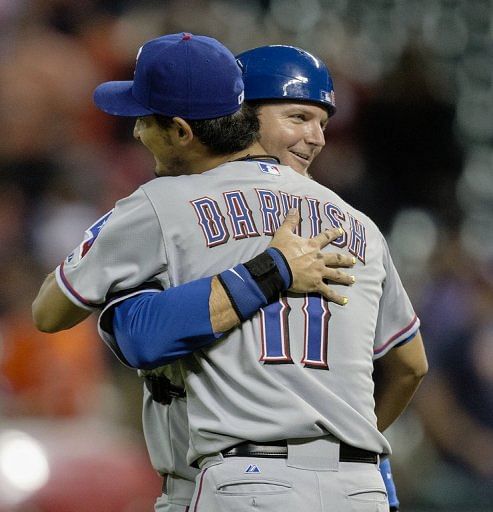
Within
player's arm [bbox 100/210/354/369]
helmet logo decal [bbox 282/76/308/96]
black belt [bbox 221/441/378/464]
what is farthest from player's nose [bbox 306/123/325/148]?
black belt [bbox 221/441/378/464]

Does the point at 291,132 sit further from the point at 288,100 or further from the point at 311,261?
the point at 311,261

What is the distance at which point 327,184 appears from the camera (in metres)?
5.21

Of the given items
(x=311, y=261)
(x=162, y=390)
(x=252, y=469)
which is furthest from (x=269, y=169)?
(x=252, y=469)

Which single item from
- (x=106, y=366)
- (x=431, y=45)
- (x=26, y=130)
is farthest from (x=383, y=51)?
(x=106, y=366)

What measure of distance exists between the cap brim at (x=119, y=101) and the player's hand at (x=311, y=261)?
42 cm

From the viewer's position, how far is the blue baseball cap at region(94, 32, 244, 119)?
2.05 meters

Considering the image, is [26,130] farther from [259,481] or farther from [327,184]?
[259,481]

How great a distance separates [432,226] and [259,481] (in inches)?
143

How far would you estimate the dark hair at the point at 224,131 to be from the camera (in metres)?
2.09

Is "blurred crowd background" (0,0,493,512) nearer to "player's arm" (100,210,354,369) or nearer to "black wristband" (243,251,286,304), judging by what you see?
"player's arm" (100,210,354,369)

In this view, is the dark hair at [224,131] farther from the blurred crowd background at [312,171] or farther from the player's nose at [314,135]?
the blurred crowd background at [312,171]

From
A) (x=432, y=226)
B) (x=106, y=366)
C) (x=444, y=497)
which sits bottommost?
(x=444, y=497)

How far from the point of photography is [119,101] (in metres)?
2.16

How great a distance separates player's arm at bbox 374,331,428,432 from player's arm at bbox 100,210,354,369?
1.86 ft
